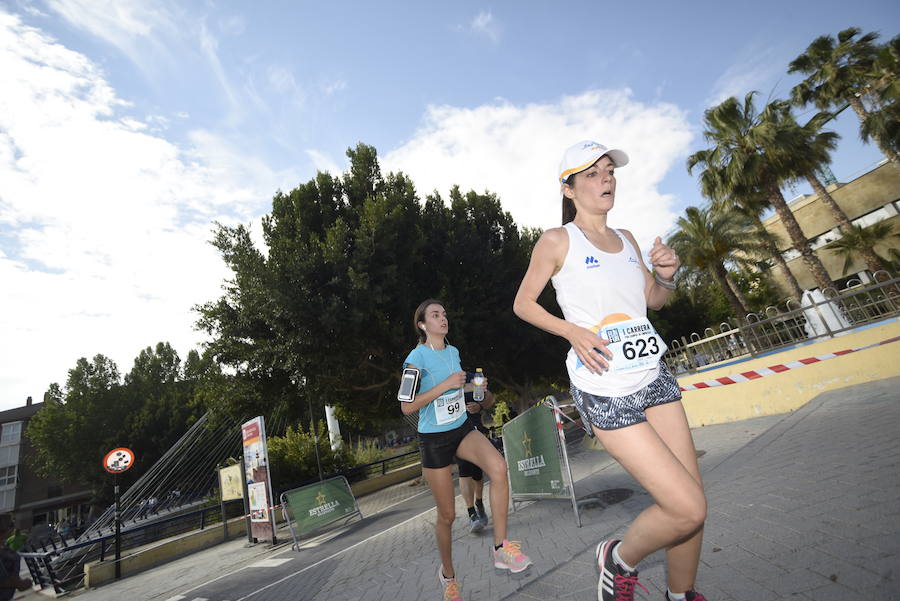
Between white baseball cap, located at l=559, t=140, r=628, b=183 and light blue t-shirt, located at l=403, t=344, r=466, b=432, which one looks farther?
light blue t-shirt, located at l=403, t=344, r=466, b=432

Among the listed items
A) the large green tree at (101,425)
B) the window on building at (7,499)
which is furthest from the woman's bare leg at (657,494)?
the window on building at (7,499)

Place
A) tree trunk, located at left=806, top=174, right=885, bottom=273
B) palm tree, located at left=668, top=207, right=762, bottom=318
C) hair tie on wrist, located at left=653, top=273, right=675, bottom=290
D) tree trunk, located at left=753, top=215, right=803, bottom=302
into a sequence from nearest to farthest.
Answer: hair tie on wrist, located at left=653, top=273, right=675, bottom=290 → tree trunk, located at left=806, top=174, right=885, bottom=273 → tree trunk, located at left=753, top=215, right=803, bottom=302 → palm tree, located at left=668, top=207, right=762, bottom=318

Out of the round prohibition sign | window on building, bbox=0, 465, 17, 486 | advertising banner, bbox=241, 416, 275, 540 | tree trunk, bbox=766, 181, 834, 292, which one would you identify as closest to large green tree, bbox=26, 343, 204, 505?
window on building, bbox=0, 465, 17, 486

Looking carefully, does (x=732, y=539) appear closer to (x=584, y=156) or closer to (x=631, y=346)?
(x=631, y=346)

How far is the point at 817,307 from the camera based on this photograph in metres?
8.46

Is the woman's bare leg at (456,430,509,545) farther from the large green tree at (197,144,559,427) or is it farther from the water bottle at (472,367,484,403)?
the large green tree at (197,144,559,427)

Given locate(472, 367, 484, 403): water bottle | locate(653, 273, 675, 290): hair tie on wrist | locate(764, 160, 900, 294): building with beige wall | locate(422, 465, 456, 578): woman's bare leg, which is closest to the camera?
locate(653, 273, 675, 290): hair tie on wrist

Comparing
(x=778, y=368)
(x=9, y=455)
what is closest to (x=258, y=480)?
(x=778, y=368)

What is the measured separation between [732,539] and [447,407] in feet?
6.81

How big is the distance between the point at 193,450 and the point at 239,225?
10641mm

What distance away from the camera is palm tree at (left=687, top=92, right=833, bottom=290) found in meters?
18.3

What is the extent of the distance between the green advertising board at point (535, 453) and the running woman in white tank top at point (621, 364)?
3269 millimetres

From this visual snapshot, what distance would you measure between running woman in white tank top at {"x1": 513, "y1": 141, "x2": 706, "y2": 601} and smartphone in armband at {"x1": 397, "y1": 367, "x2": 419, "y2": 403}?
51.1 inches

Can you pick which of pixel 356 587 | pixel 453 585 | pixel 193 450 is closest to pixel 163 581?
pixel 356 587
